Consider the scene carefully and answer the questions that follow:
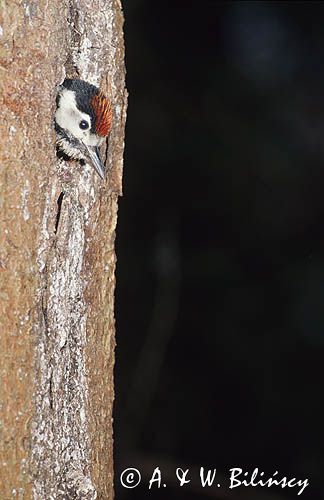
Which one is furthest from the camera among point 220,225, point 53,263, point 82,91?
point 220,225

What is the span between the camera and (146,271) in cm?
475

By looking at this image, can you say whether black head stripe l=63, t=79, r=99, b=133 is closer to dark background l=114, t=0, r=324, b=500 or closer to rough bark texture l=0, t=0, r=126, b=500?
rough bark texture l=0, t=0, r=126, b=500

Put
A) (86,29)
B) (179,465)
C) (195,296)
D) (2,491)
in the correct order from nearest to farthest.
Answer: (2,491) < (86,29) < (179,465) < (195,296)

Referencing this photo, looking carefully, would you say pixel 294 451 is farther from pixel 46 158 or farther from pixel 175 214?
pixel 46 158

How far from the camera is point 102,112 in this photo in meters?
2.36

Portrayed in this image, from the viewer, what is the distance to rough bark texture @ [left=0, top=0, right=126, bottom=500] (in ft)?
6.23

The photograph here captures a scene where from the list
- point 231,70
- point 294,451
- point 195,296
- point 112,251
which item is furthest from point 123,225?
point 112,251

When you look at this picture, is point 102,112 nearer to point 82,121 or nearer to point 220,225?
point 82,121

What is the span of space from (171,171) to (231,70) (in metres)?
0.72

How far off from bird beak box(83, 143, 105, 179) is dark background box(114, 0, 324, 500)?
2407 mm

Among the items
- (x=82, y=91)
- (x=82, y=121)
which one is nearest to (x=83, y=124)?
(x=82, y=121)

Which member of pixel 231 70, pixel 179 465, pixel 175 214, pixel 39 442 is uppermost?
pixel 231 70

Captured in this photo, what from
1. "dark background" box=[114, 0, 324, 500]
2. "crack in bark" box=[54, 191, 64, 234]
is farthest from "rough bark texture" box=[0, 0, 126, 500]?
"dark background" box=[114, 0, 324, 500]

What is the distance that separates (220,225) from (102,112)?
8.21 ft
